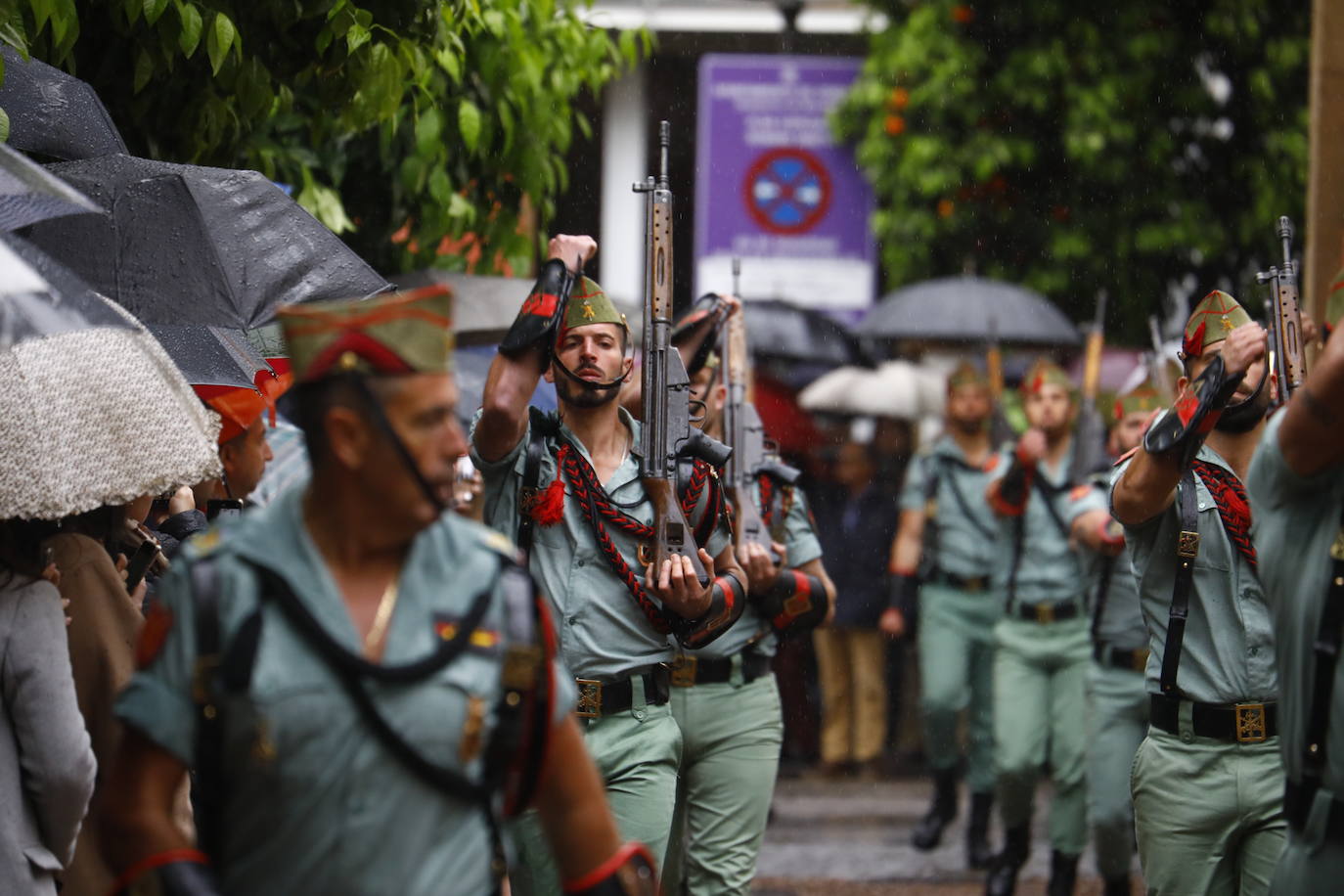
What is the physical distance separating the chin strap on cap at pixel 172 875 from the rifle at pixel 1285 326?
11.9 ft

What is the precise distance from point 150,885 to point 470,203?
17.9 ft

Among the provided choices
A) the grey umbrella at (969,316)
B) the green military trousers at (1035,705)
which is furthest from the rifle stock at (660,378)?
the grey umbrella at (969,316)

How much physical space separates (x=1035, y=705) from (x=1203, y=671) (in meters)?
3.89

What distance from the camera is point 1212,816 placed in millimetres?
5328

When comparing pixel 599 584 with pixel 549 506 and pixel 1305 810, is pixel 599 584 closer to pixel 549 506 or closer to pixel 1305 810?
pixel 549 506

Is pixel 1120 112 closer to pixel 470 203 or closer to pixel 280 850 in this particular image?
pixel 470 203

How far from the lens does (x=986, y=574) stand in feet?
34.6

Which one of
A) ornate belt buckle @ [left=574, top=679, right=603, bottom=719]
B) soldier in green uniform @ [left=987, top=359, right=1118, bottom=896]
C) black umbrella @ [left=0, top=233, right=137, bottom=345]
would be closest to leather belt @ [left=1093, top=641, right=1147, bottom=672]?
soldier in green uniform @ [left=987, top=359, right=1118, bottom=896]

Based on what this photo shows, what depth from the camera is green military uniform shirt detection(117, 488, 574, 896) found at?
10.0ft

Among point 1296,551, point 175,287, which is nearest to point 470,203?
point 175,287

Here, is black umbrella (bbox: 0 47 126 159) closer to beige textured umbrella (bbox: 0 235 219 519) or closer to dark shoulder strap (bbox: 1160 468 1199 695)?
beige textured umbrella (bbox: 0 235 219 519)

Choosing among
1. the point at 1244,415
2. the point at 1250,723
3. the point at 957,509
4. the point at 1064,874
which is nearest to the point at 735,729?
the point at 1250,723

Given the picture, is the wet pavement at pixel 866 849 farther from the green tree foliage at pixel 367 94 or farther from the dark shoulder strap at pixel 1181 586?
the dark shoulder strap at pixel 1181 586

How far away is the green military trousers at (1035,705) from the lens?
9078 millimetres
